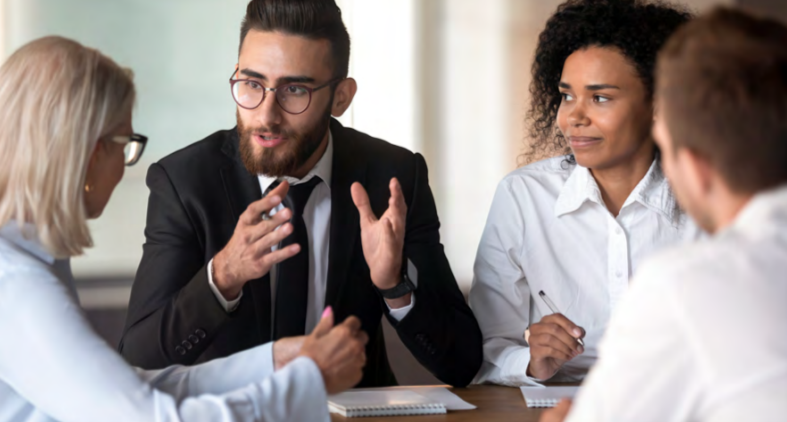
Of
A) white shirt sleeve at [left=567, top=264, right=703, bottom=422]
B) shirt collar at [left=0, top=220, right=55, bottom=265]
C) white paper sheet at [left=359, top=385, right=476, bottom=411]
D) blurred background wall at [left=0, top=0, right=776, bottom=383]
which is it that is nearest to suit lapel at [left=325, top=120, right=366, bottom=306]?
white paper sheet at [left=359, top=385, right=476, bottom=411]

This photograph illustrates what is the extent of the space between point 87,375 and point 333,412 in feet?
1.94

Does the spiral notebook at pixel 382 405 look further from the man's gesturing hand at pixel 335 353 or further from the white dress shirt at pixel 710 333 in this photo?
the white dress shirt at pixel 710 333

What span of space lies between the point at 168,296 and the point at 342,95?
2.60ft

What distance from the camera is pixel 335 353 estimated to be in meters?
1.59

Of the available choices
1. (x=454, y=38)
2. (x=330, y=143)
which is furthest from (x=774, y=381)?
(x=454, y=38)

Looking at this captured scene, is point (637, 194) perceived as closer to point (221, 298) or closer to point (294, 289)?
point (294, 289)

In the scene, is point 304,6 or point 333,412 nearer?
point 333,412

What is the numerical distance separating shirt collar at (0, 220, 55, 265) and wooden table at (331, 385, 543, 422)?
0.65 m

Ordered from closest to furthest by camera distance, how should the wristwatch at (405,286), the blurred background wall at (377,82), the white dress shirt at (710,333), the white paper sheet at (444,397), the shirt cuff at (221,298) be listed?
1. the white dress shirt at (710,333)
2. the white paper sheet at (444,397)
3. the shirt cuff at (221,298)
4. the wristwatch at (405,286)
5. the blurred background wall at (377,82)

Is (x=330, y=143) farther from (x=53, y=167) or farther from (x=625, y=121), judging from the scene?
(x=53, y=167)

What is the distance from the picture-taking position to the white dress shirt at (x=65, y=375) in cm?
138

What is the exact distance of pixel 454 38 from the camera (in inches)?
210

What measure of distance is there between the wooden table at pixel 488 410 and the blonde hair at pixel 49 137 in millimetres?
659

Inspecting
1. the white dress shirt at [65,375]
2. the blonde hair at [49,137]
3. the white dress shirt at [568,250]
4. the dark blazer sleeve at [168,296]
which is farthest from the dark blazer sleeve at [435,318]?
the blonde hair at [49,137]
